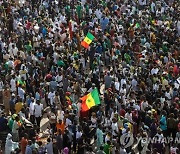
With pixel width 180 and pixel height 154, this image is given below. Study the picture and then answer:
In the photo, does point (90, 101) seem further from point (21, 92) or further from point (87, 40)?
point (87, 40)

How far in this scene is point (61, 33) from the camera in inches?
848

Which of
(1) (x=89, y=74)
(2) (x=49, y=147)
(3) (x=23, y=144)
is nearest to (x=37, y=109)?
(3) (x=23, y=144)

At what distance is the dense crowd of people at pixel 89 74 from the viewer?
13914 millimetres

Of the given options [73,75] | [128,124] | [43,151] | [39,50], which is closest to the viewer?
[43,151]

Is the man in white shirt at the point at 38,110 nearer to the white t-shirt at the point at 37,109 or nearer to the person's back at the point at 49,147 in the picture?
the white t-shirt at the point at 37,109

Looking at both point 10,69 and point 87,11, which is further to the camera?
point 87,11

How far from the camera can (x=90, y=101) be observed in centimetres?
1517

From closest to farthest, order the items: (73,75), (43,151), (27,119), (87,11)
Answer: (43,151)
(27,119)
(73,75)
(87,11)

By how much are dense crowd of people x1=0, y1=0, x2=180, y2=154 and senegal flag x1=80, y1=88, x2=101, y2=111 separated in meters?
0.14

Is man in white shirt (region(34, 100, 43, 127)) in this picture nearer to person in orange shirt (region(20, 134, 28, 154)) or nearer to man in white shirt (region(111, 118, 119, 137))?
person in orange shirt (region(20, 134, 28, 154))

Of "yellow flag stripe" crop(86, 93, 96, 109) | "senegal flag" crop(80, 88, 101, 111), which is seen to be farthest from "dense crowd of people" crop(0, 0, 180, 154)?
"yellow flag stripe" crop(86, 93, 96, 109)

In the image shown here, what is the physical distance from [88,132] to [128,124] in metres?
1.15

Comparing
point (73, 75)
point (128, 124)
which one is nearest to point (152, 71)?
point (73, 75)

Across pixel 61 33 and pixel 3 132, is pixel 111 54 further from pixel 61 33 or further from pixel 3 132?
pixel 3 132
